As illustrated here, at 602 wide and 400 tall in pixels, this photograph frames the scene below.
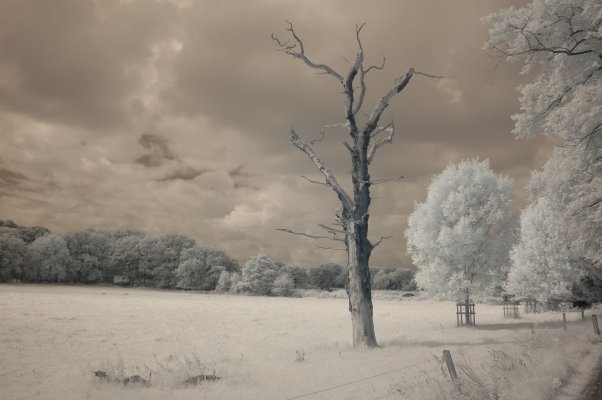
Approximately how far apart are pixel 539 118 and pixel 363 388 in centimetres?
1220

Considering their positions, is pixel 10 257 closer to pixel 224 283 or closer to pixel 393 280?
pixel 224 283

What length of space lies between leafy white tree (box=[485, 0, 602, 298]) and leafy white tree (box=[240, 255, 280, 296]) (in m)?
88.7

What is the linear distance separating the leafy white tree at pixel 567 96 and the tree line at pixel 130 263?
88.2 metres

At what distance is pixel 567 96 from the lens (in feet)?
51.8

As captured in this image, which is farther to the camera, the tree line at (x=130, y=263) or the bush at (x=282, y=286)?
the bush at (x=282, y=286)

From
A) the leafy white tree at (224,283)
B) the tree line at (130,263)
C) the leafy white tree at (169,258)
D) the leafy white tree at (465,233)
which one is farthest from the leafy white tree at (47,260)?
the leafy white tree at (465,233)

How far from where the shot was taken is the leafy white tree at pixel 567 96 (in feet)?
45.6

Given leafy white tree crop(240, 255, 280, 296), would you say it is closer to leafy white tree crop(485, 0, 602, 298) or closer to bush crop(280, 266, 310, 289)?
bush crop(280, 266, 310, 289)

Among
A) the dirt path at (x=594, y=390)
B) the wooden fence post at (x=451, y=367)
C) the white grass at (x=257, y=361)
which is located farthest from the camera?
the white grass at (x=257, y=361)

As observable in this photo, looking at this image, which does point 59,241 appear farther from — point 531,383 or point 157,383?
Result: point 531,383

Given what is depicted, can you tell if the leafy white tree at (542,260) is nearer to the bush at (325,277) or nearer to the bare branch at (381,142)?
the bare branch at (381,142)

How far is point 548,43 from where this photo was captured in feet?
49.6

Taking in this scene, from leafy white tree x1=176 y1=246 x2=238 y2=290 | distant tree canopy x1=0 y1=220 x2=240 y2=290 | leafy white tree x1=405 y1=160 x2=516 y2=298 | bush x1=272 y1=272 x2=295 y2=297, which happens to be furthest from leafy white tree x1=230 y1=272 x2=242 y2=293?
leafy white tree x1=405 y1=160 x2=516 y2=298

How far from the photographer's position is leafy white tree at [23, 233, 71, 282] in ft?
288
